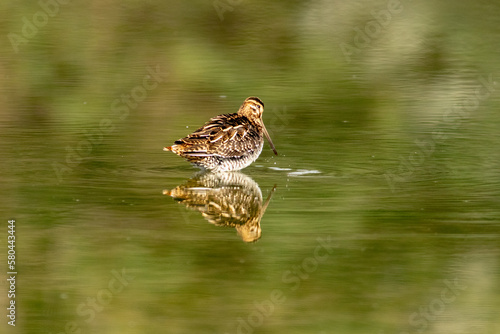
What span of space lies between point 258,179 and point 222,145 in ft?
1.81

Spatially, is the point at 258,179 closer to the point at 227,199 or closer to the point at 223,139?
the point at 223,139

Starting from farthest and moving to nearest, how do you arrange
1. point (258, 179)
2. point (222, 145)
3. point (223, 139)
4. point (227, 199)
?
point (223, 139) < point (222, 145) < point (258, 179) < point (227, 199)

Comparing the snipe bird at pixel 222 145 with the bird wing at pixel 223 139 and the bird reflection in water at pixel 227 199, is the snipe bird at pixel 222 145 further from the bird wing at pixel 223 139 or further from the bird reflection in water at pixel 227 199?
the bird reflection in water at pixel 227 199

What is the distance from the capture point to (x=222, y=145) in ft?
38.8

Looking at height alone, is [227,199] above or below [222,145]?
above

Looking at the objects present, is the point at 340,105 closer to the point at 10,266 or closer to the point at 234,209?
the point at 234,209

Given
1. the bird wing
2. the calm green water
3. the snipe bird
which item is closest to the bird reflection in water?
the calm green water

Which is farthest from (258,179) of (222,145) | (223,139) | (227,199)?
(227,199)

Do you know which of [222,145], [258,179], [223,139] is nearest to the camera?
[258,179]

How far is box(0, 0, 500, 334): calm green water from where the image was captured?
780 cm

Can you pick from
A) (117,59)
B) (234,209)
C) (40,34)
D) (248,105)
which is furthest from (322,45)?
(234,209)

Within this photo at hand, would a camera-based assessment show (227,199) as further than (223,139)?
No

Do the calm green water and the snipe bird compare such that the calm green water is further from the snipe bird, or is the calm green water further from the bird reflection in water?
the snipe bird

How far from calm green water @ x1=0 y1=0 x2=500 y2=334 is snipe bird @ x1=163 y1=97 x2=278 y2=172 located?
0.23 meters
